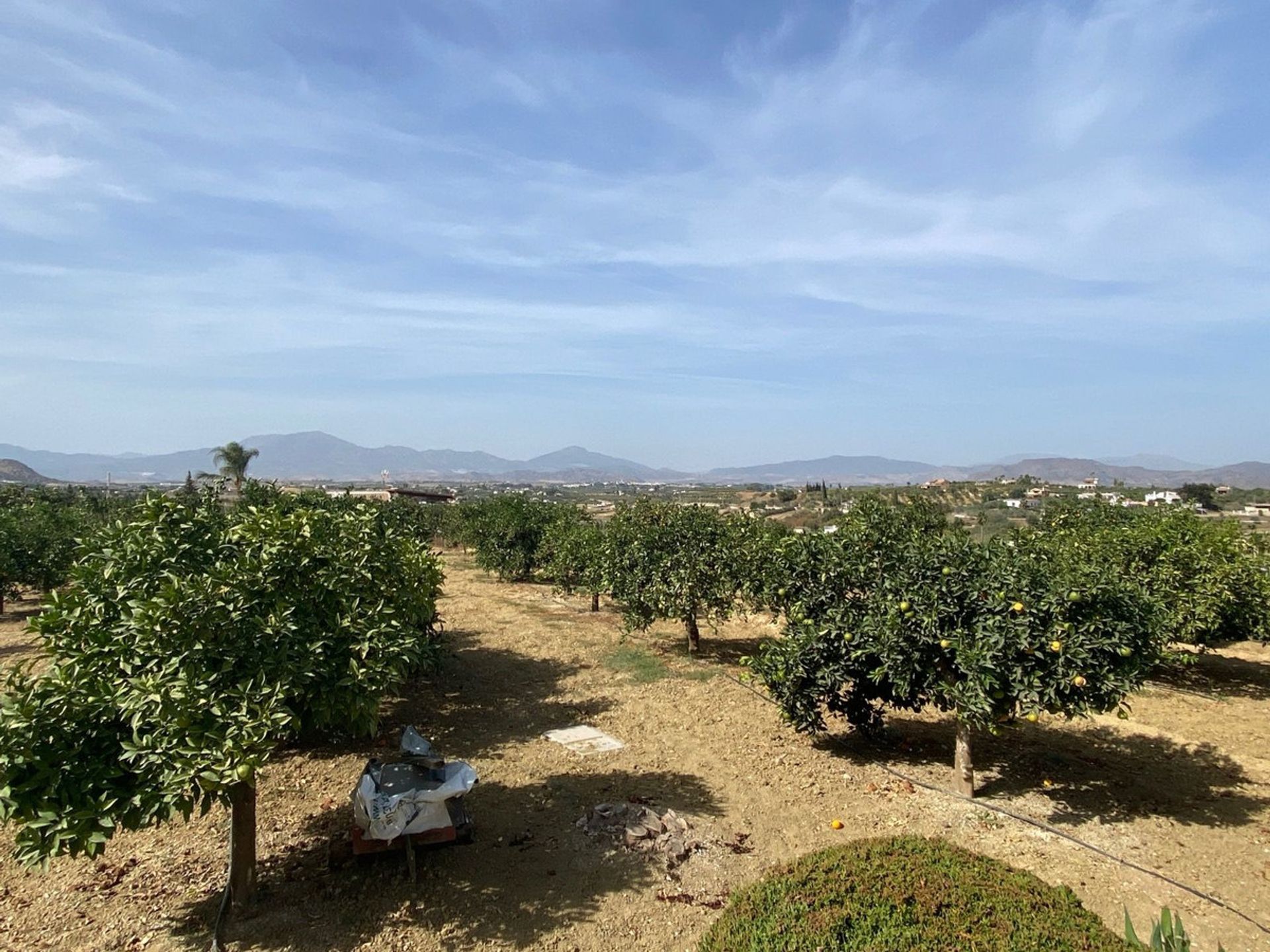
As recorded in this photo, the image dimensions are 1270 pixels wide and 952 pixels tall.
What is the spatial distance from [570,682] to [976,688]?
764 centimetres

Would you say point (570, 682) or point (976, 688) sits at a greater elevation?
point (976, 688)

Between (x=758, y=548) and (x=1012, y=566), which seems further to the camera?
(x=758, y=548)

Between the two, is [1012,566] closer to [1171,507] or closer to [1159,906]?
[1159,906]

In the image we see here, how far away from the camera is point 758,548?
1378cm

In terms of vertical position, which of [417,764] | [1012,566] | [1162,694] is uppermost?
[1012,566]

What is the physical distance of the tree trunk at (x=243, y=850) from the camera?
18.1 ft

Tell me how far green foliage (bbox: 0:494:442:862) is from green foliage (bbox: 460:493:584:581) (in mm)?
17678

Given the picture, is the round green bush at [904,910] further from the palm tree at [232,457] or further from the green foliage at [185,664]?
the palm tree at [232,457]

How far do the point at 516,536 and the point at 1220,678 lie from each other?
1948cm

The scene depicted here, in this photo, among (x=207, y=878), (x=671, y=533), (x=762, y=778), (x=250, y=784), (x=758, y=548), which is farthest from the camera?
(x=671, y=533)

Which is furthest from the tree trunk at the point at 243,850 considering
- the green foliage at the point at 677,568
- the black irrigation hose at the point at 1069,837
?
the green foliage at the point at 677,568

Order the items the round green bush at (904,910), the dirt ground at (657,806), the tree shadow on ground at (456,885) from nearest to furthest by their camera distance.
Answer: the round green bush at (904,910), the tree shadow on ground at (456,885), the dirt ground at (657,806)

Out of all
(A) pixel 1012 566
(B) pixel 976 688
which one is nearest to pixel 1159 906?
(B) pixel 976 688

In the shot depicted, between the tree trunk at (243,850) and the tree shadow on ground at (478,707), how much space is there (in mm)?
3057
